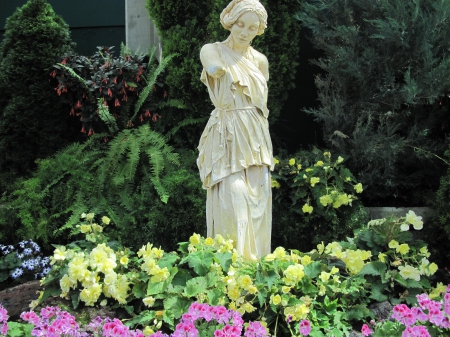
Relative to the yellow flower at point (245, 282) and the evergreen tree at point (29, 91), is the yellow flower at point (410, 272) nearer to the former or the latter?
the yellow flower at point (245, 282)

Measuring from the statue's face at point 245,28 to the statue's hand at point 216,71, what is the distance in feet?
0.86

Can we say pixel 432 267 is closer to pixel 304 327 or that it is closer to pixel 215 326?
pixel 304 327

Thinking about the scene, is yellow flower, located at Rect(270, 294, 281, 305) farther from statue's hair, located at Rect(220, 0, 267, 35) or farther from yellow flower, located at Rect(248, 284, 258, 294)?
statue's hair, located at Rect(220, 0, 267, 35)

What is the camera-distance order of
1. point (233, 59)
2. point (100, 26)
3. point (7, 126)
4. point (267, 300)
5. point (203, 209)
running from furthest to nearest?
point (100, 26) < point (7, 126) < point (203, 209) < point (233, 59) < point (267, 300)

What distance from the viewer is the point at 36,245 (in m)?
5.82

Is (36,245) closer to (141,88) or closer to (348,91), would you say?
(141,88)

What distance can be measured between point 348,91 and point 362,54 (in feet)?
1.59

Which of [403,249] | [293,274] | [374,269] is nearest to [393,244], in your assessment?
[403,249]

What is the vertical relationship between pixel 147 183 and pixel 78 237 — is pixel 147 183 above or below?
above

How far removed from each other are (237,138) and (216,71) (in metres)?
0.47

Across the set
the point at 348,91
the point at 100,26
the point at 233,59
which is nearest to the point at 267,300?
the point at 233,59

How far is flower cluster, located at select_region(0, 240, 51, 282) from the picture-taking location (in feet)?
17.8

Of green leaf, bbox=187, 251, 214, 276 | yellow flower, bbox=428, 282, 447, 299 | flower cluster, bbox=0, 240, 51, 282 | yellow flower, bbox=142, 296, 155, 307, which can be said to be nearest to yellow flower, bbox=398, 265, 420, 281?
yellow flower, bbox=428, 282, 447, 299

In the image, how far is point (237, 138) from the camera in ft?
12.2
